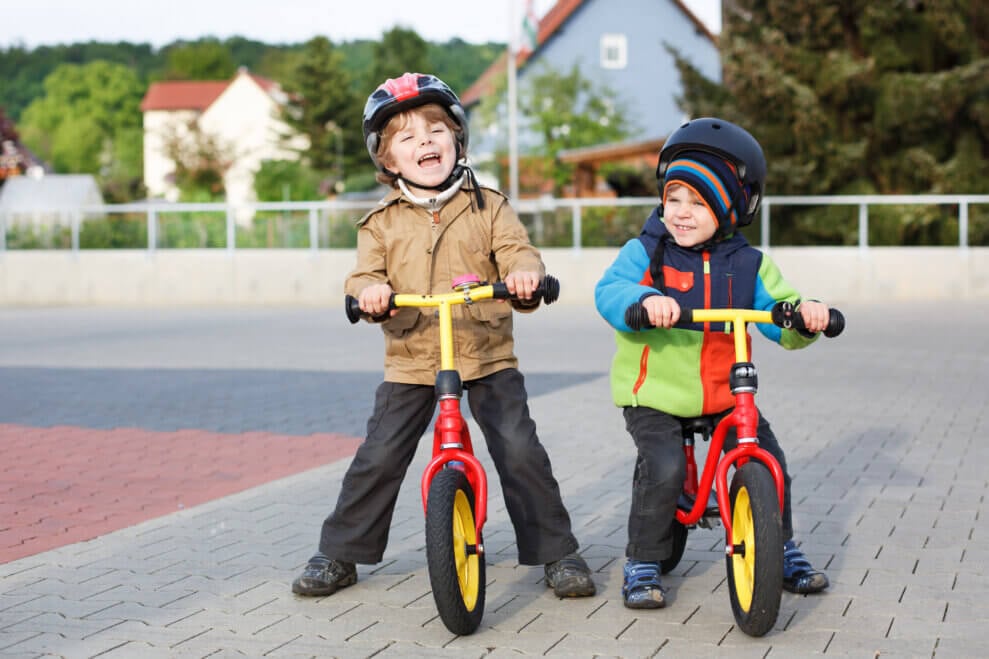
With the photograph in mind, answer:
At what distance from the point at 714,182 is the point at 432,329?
3.15 feet

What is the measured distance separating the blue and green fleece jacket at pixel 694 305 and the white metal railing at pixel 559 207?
15.6 meters

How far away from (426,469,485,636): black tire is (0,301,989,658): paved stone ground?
0.31 ft

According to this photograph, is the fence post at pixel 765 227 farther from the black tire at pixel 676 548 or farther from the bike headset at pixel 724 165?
the bike headset at pixel 724 165

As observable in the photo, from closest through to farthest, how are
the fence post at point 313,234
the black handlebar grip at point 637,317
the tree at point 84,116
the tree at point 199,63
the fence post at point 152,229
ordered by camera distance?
the black handlebar grip at point 637,317, the fence post at point 313,234, the fence post at point 152,229, the tree at point 84,116, the tree at point 199,63

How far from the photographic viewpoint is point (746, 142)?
417 cm

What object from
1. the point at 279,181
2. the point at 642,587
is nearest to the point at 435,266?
the point at 642,587

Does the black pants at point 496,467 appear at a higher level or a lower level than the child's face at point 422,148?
lower

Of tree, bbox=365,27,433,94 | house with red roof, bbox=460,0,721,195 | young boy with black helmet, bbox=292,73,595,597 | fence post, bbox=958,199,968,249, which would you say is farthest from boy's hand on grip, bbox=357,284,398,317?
tree, bbox=365,27,433,94

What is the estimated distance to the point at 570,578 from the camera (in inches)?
171

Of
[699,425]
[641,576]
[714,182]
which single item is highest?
[714,182]

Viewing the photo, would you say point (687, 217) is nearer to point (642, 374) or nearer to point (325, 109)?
point (642, 374)

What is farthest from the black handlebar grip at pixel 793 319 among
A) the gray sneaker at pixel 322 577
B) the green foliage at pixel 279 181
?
the green foliage at pixel 279 181

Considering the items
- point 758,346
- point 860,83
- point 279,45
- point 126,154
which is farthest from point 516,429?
point 279,45

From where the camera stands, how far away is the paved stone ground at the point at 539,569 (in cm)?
391
